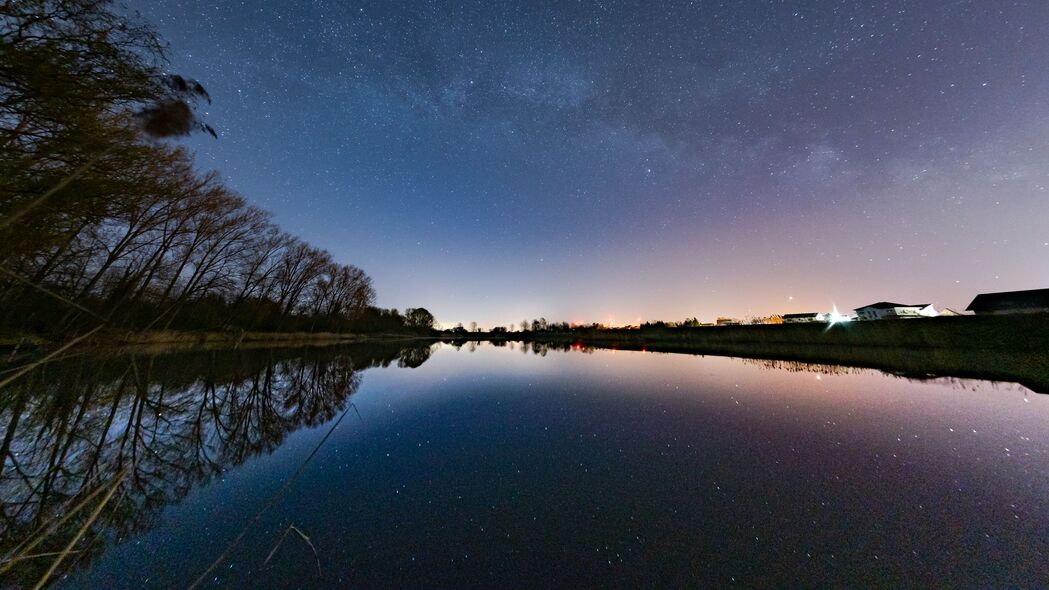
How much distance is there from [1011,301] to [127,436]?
86.5m

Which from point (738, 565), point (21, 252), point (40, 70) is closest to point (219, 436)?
point (40, 70)

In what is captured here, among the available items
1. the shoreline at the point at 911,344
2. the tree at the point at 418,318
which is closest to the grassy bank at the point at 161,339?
the shoreline at the point at 911,344

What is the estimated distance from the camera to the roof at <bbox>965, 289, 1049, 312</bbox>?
152ft

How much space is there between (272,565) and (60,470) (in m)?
5.06

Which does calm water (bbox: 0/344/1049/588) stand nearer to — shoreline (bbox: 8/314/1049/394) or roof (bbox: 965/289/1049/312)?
shoreline (bbox: 8/314/1049/394)

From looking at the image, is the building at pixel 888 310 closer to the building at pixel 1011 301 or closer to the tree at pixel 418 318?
the building at pixel 1011 301

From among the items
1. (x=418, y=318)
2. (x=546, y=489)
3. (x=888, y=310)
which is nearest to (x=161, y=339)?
(x=546, y=489)

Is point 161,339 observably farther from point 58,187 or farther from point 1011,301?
point 1011,301

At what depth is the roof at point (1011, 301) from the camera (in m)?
46.4

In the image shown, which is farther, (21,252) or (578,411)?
(578,411)

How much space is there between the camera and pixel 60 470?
5.62 metres

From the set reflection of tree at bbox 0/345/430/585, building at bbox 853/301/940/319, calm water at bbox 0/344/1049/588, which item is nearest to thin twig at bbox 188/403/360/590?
calm water at bbox 0/344/1049/588

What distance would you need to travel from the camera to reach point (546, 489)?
5.23 m

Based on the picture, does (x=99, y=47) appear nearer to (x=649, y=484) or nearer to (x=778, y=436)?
(x=649, y=484)
